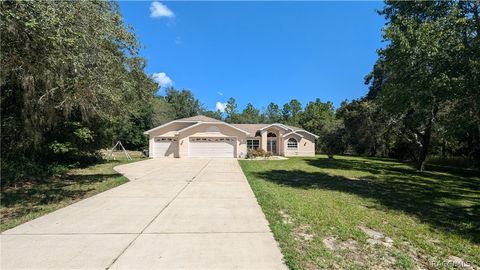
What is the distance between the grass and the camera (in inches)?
263

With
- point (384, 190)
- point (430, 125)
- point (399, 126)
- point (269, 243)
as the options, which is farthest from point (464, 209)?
point (399, 126)

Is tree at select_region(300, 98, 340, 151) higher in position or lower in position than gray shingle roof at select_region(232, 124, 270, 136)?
higher

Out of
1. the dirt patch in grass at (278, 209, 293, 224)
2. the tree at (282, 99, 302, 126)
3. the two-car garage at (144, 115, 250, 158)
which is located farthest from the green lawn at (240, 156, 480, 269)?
the tree at (282, 99, 302, 126)

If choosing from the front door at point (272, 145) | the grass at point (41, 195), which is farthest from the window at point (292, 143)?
the grass at point (41, 195)

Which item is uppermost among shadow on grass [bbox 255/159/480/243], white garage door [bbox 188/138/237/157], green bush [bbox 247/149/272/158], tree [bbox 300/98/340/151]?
tree [bbox 300/98/340/151]

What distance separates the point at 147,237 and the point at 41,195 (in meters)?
5.91

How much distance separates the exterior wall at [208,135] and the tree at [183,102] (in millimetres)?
22663

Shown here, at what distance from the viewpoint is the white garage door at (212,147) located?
1071 inches

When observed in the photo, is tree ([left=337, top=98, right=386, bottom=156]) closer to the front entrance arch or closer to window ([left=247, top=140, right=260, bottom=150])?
the front entrance arch

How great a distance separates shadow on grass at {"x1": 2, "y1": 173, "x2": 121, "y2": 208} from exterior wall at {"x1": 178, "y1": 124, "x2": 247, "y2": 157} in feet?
48.4

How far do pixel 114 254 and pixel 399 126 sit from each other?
2142 cm

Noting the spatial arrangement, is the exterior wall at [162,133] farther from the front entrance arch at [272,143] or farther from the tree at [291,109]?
the tree at [291,109]

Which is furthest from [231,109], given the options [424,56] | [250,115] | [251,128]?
[424,56]

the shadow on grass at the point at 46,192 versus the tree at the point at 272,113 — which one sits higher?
the tree at the point at 272,113
